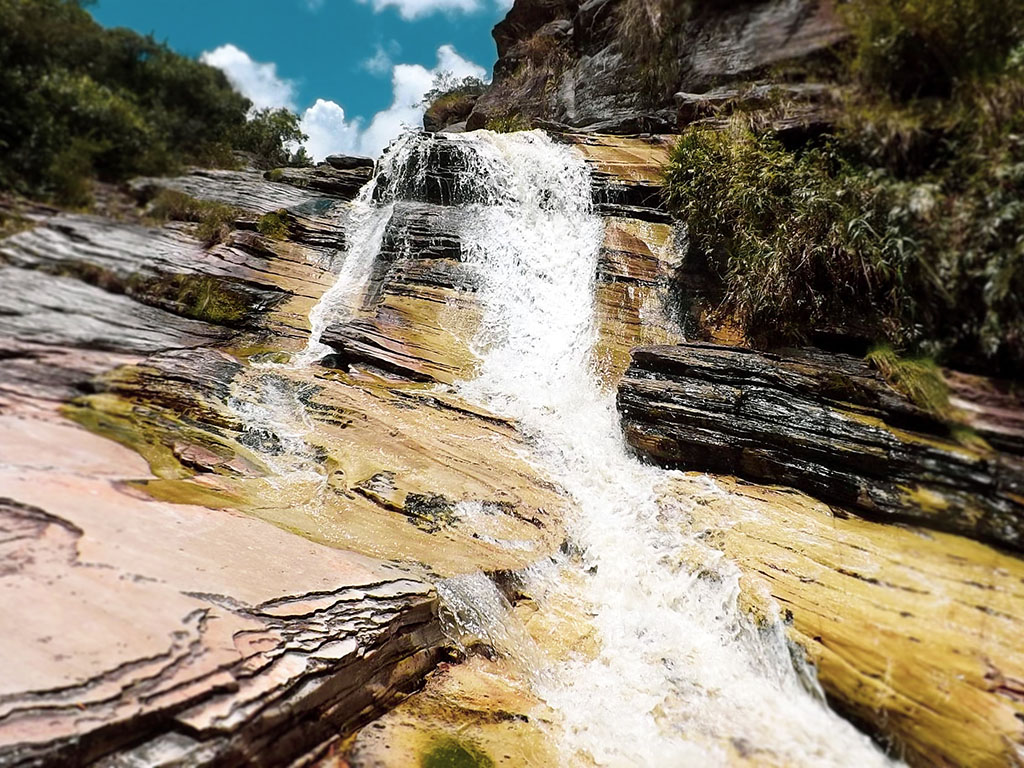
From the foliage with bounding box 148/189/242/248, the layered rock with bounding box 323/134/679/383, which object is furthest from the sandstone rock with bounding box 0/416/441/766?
the layered rock with bounding box 323/134/679/383

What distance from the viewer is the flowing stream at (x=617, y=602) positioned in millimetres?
4129

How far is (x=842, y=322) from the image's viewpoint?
6.92 metres

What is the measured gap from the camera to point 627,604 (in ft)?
18.4

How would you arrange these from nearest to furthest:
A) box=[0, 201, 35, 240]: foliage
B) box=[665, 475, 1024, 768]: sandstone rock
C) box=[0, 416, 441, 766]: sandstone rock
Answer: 1. box=[0, 416, 441, 766]: sandstone rock
2. box=[665, 475, 1024, 768]: sandstone rock
3. box=[0, 201, 35, 240]: foliage

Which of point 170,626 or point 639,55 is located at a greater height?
point 639,55

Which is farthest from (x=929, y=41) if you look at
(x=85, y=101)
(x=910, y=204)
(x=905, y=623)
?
(x=85, y=101)

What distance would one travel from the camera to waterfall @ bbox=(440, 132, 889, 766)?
13.5 feet

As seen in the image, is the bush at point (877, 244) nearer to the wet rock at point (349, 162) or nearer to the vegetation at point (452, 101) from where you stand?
the wet rock at point (349, 162)

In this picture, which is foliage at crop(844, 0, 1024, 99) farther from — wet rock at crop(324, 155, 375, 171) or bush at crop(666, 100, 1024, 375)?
wet rock at crop(324, 155, 375, 171)

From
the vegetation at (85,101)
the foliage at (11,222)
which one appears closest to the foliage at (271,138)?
the vegetation at (85,101)

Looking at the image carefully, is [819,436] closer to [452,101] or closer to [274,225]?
[274,225]

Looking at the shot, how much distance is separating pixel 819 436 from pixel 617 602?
3.03 metres

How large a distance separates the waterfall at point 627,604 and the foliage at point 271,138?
4952 millimetres

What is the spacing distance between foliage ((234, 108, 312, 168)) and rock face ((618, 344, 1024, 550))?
283 inches
